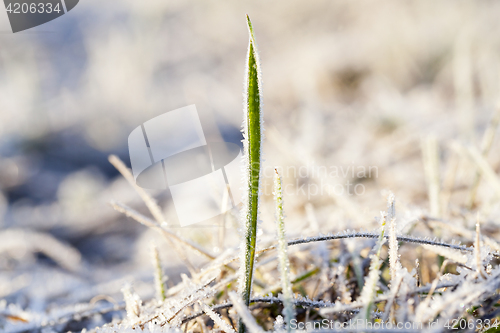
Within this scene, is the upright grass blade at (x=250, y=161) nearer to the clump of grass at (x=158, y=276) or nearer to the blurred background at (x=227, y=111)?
the clump of grass at (x=158, y=276)

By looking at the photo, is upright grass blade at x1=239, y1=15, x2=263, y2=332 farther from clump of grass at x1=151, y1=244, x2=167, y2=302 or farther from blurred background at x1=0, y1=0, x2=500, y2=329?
blurred background at x1=0, y1=0, x2=500, y2=329

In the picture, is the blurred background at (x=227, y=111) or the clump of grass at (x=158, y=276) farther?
the blurred background at (x=227, y=111)

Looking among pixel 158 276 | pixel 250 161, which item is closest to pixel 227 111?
pixel 158 276

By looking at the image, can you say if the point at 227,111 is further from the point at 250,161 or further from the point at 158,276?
the point at 250,161

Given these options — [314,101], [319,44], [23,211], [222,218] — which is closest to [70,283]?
[222,218]

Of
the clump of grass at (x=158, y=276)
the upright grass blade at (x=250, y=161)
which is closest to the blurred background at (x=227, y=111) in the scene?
the clump of grass at (x=158, y=276)

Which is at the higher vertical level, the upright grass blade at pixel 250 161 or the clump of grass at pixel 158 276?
the upright grass blade at pixel 250 161

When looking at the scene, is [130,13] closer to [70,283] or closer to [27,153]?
[27,153]
